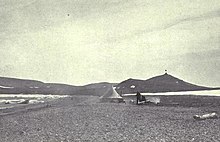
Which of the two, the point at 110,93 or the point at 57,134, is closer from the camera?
the point at 57,134

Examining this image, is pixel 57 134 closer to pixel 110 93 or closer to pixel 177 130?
pixel 177 130

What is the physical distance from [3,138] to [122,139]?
7.78 meters

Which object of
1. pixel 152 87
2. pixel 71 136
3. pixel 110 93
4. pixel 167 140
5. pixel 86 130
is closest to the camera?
pixel 167 140

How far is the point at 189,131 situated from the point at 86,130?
6776mm

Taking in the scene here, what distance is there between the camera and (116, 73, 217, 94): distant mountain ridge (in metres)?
142

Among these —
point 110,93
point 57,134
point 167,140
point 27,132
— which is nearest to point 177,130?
point 167,140

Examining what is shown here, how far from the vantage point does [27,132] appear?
22.6 metres

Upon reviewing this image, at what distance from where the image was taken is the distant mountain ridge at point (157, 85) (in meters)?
142

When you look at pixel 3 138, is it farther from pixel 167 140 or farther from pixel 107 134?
pixel 167 140

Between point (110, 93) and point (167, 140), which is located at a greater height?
point (110, 93)

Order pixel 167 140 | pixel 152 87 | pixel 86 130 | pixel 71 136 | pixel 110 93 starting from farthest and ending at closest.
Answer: pixel 152 87, pixel 110 93, pixel 86 130, pixel 71 136, pixel 167 140

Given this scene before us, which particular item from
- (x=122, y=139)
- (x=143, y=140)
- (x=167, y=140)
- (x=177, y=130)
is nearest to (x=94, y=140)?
(x=122, y=139)

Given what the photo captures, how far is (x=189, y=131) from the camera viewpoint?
20.5m

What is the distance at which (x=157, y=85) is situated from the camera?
15175cm
